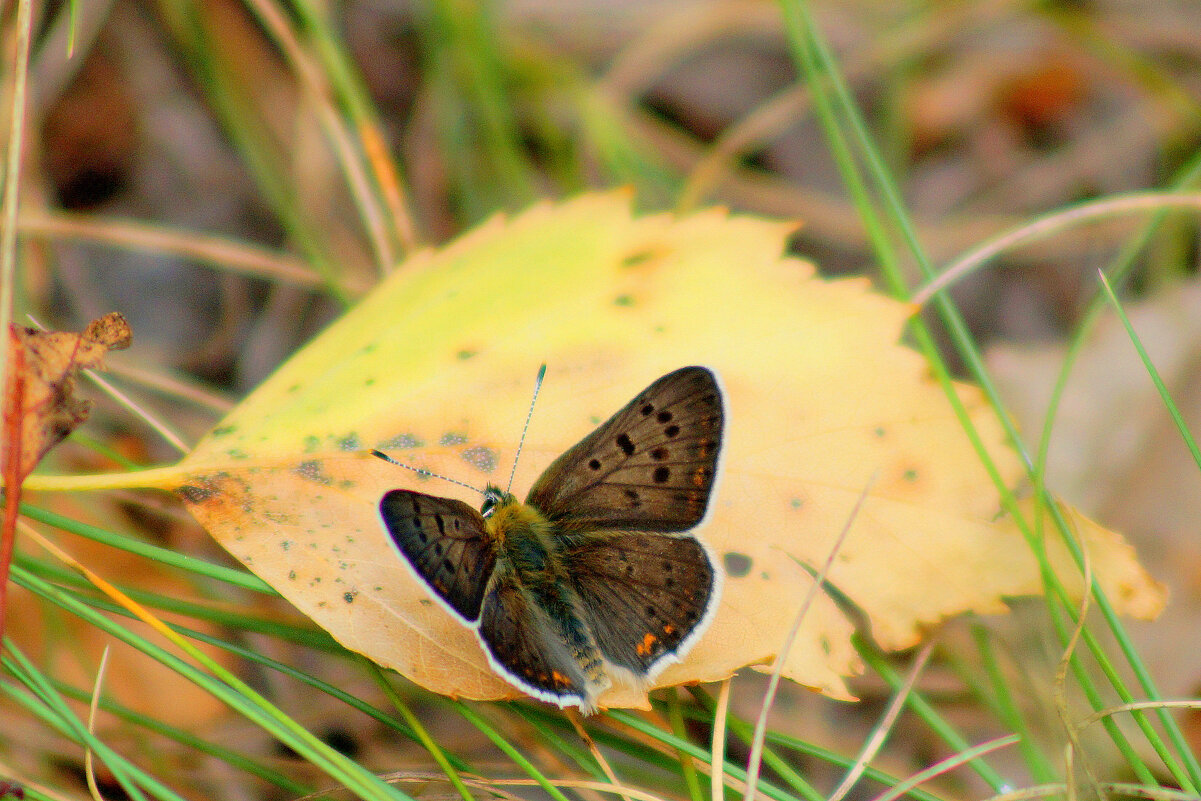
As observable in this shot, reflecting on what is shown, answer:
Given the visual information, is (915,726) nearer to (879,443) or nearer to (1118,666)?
(1118,666)

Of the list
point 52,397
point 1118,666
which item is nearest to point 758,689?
point 1118,666

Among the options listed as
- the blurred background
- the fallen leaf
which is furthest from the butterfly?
the fallen leaf

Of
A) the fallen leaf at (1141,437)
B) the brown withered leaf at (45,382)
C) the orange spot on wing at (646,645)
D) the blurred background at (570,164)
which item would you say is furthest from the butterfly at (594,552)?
the fallen leaf at (1141,437)

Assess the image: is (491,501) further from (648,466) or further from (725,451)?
(725,451)

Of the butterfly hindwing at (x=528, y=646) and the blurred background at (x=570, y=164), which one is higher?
the blurred background at (x=570, y=164)

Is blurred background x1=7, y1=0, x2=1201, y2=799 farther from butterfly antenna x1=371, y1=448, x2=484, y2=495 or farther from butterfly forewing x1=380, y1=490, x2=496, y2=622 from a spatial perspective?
butterfly forewing x1=380, y1=490, x2=496, y2=622

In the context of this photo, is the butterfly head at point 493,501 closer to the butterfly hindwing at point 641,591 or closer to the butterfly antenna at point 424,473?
the butterfly antenna at point 424,473
